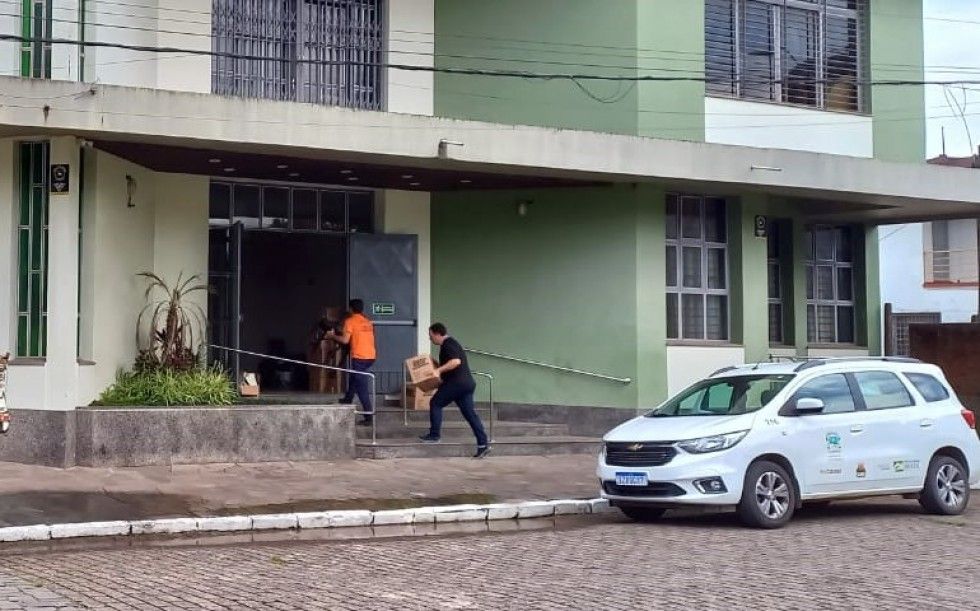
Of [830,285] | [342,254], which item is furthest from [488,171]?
[830,285]

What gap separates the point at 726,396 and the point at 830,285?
10100 mm

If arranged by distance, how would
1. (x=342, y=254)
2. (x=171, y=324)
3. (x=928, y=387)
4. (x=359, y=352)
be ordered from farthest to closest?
(x=342, y=254)
(x=359, y=352)
(x=171, y=324)
(x=928, y=387)

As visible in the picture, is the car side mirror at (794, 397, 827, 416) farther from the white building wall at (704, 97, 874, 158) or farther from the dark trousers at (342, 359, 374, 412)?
the white building wall at (704, 97, 874, 158)

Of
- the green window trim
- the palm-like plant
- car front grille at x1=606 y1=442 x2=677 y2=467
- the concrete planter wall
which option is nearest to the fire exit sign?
the palm-like plant

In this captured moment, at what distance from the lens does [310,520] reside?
1136cm

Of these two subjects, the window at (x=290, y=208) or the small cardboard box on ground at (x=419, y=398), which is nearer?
the small cardboard box on ground at (x=419, y=398)

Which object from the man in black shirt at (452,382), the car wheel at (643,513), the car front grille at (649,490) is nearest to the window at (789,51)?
the man in black shirt at (452,382)

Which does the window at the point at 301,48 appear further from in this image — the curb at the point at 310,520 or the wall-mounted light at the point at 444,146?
the curb at the point at 310,520

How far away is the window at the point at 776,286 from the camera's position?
814 inches

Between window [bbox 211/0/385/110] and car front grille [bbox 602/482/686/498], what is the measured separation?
6958 millimetres

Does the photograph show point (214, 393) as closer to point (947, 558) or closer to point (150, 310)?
point (150, 310)

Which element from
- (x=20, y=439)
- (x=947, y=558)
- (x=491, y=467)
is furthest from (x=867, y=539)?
(x=20, y=439)

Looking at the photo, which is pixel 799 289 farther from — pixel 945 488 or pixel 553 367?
pixel 945 488

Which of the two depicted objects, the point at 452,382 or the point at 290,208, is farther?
the point at 290,208
